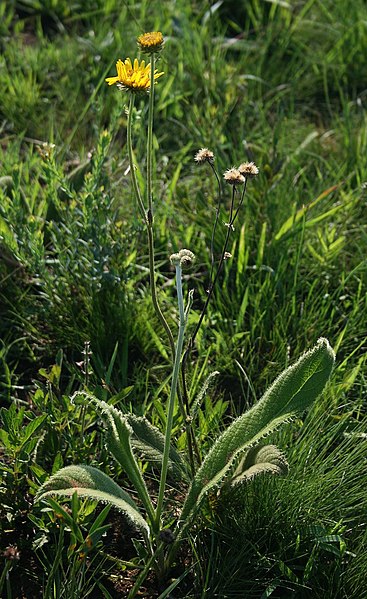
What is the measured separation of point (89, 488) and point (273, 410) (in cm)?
41

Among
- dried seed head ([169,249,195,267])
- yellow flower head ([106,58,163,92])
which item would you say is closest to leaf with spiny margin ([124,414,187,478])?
dried seed head ([169,249,195,267])

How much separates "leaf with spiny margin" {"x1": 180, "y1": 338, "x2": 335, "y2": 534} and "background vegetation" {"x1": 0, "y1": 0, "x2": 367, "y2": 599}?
0.51 feet

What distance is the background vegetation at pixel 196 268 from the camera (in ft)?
6.04

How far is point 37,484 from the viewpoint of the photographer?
1944 millimetres

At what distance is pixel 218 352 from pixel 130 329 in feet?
0.86

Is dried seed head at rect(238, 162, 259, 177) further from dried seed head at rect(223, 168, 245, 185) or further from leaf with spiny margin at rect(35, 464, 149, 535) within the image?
leaf with spiny margin at rect(35, 464, 149, 535)

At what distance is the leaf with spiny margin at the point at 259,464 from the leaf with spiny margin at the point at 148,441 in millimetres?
149

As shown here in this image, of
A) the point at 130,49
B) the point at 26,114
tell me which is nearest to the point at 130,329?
the point at 26,114

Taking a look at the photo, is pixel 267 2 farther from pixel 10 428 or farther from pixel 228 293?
pixel 10 428

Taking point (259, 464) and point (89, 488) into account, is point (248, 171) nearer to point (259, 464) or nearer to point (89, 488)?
point (259, 464)

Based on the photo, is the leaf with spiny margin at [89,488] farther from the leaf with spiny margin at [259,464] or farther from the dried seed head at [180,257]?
the dried seed head at [180,257]

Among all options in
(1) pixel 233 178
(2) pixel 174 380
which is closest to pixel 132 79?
(1) pixel 233 178

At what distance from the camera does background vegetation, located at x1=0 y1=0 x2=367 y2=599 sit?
6.04 feet

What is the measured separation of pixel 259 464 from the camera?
1.75 m
